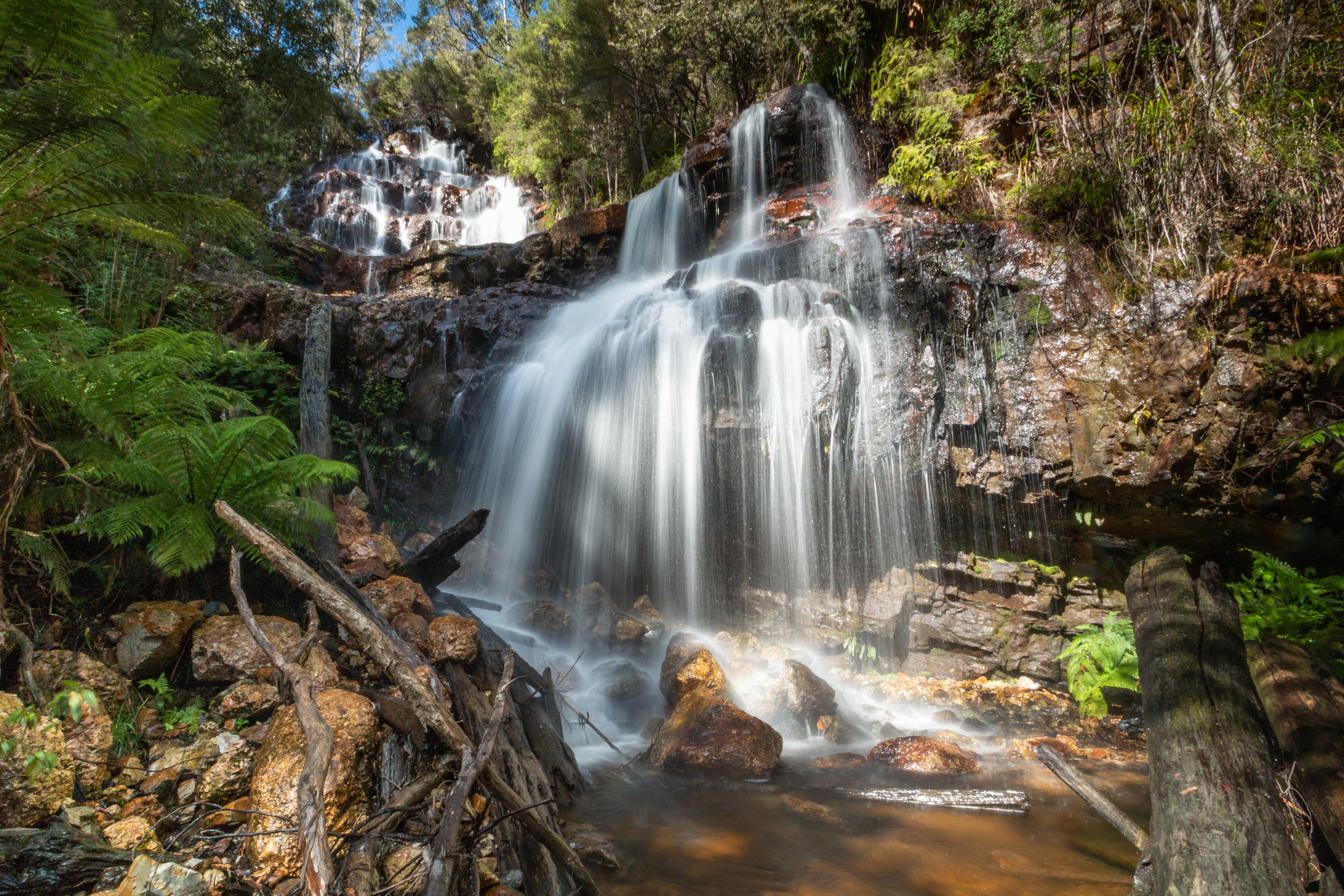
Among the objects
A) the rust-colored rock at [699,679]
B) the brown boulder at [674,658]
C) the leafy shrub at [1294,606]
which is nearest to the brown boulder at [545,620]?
the brown boulder at [674,658]

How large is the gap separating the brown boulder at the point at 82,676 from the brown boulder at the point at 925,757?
4.49 metres

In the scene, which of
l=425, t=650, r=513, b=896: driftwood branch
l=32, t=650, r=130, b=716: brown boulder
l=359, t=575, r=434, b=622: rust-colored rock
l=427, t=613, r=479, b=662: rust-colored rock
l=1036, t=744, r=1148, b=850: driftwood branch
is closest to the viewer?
l=425, t=650, r=513, b=896: driftwood branch

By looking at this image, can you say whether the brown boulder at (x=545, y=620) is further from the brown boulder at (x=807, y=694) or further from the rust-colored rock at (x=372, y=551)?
the brown boulder at (x=807, y=694)

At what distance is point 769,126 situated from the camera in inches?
426

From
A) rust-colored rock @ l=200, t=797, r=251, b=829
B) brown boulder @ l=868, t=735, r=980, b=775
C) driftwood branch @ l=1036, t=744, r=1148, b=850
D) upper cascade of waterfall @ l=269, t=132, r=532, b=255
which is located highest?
upper cascade of waterfall @ l=269, t=132, r=532, b=255

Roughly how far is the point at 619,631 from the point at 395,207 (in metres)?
17.5

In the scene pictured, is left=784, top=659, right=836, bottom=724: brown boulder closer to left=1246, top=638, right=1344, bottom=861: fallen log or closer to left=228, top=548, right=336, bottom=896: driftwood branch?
left=1246, top=638, right=1344, bottom=861: fallen log

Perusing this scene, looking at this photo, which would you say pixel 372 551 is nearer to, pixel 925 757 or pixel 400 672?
pixel 400 672

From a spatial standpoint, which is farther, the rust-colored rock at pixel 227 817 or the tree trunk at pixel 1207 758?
the rust-colored rock at pixel 227 817

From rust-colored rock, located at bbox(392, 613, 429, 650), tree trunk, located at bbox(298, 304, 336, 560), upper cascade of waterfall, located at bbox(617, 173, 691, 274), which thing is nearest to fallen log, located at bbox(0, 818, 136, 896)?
rust-colored rock, located at bbox(392, 613, 429, 650)

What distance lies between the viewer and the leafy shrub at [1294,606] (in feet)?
11.7

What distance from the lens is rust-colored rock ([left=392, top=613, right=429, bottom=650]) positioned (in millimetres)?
3480

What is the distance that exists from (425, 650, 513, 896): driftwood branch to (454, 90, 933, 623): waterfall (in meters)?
4.74

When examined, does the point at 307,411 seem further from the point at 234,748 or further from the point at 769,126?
the point at 769,126
